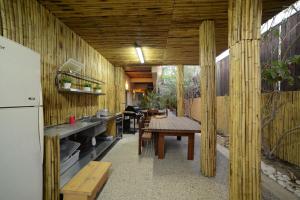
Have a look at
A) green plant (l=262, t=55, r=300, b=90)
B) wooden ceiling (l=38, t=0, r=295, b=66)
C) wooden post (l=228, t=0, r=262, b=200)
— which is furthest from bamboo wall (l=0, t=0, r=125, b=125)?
green plant (l=262, t=55, r=300, b=90)

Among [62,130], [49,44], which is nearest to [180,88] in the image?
[49,44]

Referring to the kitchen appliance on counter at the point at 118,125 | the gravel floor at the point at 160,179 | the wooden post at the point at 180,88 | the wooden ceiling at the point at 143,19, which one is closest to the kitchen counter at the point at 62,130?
the gravel floor at the point at 160,179

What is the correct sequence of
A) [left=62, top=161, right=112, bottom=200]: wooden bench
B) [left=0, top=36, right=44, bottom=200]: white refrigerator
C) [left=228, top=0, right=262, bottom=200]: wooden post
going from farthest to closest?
[left=62, top=161, right=112, bottom=200]: wooden bench
[left=228, top=0, right=262, bottom=200]: wooden post
[left=0, top=36, right=44, bottom=200]: white refrigerator

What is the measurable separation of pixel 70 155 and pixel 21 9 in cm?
221

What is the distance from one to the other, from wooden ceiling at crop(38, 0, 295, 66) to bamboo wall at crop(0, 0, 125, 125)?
0.20 meters

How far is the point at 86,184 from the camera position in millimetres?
2297

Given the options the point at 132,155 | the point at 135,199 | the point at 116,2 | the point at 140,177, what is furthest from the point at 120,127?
the point at 116,2

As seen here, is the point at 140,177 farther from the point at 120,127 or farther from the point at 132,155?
the point at 120,127

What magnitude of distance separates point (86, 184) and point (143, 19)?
111 inches

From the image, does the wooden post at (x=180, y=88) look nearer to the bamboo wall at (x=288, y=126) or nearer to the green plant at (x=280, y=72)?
the bamboo wall at (x=288, y=126)

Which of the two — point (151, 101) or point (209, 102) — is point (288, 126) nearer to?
point (209, 102)

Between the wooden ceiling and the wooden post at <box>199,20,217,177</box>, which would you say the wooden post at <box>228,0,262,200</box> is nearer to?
the wooden ceiling

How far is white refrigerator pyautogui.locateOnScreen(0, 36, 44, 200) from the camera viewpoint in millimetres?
1446

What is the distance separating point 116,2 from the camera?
8.53 feet
